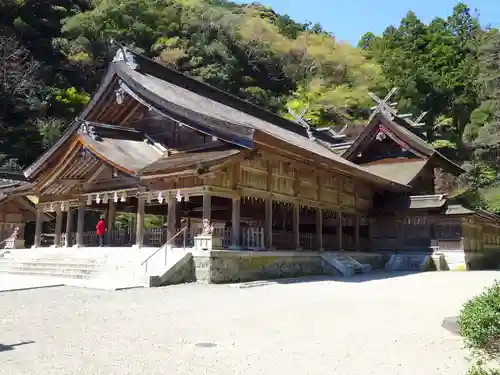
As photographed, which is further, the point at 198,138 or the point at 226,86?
the point at 226,86

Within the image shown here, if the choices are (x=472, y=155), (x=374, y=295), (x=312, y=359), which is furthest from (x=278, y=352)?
(x=472, y=155)

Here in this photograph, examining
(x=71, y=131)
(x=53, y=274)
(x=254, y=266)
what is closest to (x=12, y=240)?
(x=71, y=131)

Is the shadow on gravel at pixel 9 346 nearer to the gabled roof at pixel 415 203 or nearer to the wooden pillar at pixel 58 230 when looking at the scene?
the wooden pillar at pixel 58 230

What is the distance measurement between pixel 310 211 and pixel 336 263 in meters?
5.28

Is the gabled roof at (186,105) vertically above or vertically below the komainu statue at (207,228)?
above

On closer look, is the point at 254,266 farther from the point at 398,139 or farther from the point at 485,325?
the point at 398,139

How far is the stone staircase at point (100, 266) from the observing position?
13.4m

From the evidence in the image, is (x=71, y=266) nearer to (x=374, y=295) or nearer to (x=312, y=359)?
(x=374, y=295)

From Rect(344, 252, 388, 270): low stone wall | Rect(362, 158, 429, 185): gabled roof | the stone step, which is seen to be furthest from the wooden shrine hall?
the stone step

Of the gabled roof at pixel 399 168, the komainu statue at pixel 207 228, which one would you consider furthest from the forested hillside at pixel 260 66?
the komainu statue at pixel 207 228

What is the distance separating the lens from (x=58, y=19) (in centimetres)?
4838

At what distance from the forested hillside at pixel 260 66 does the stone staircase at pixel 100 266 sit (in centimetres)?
1891

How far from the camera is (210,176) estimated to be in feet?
49.1

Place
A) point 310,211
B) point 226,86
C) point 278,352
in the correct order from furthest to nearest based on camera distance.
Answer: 1. point 226,86
2. point 310,211
3. point 278,352
